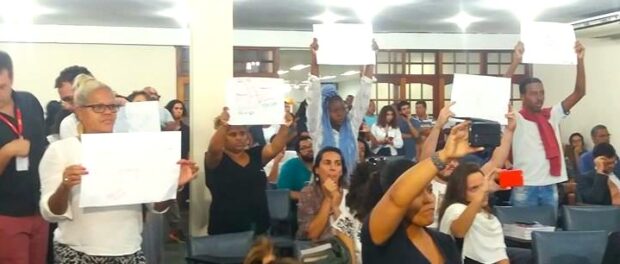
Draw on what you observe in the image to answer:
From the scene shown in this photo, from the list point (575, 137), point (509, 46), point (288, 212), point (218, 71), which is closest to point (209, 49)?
point (218, 71)

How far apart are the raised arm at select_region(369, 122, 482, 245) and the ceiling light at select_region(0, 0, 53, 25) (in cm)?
788

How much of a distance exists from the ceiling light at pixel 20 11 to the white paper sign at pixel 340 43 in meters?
5.78

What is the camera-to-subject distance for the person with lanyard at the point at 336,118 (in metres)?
4.68

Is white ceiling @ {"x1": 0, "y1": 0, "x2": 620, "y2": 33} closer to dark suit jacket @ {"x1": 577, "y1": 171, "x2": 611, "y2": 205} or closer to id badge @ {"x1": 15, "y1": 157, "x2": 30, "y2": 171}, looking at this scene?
dark suit jacket @ {"x1": 577, "y1": 171, "x2": 611, "y2": 205}

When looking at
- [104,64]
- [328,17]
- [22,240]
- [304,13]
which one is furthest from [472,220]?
[104,64]

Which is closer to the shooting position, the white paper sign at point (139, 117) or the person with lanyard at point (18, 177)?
the person with lanyard at point (18, 177)

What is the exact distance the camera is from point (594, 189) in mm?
5414

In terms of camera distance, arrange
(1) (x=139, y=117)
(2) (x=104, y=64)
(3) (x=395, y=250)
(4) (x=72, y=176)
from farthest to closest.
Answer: (2) (x=104, y=64)
(1) (x=139, y=117)
(4) (x=72, y=176)
(3) (x=395, y=250)

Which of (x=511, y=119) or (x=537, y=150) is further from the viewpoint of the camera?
(x=537, y=150)

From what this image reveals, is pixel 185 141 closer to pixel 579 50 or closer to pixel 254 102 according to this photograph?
pixel 254 102

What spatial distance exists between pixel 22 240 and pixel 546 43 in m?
3.19

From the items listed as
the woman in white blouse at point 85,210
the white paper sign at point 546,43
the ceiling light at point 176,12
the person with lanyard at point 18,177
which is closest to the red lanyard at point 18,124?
the person with lanyard at point 18,177

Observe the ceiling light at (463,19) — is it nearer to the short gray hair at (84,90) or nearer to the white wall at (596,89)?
the white wall at (596,89)

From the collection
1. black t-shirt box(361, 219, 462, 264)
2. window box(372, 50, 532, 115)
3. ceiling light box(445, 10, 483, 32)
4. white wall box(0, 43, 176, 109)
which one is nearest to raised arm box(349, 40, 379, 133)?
black t-shirt box(361, 219, 462, 264)
